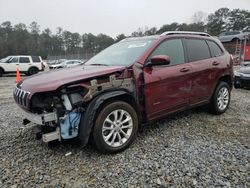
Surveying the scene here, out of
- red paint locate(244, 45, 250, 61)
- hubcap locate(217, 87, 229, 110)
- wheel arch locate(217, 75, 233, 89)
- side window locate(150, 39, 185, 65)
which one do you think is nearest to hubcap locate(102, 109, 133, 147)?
side window locate(150, 39, 185, 65)

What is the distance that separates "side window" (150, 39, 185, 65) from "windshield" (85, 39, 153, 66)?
0.21 m

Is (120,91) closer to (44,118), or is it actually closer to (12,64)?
(44,118)

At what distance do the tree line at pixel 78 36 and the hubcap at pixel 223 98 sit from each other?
37.0 meters

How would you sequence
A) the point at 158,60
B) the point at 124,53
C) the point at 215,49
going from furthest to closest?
the point at 215,49, the point at 124,53, the point at 158,60

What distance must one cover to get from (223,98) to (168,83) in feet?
6.85

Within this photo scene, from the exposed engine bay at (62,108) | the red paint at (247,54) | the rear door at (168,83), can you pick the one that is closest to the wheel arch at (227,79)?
the rear door at (168,83)

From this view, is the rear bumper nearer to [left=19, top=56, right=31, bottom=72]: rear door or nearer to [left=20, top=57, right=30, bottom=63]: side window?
[left=19, top=56, right=31, bottom=72]: rear door

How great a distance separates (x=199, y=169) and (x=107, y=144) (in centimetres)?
123

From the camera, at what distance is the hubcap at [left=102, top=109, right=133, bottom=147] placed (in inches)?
124

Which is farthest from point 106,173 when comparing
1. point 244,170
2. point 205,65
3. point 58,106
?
point 205,65

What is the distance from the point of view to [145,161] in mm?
3008

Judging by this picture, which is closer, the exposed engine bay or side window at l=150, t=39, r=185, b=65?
the exposed engine bay

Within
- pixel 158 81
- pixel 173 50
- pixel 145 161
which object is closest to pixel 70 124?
pixel 145 161

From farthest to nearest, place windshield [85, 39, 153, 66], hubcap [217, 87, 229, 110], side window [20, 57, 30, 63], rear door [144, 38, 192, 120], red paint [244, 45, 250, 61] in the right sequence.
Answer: red paint [244, 45, 250, 61]
side window [20, 57, 30, 63]
hubcap [217, 87, 229, 110]
windshield [85, 39, 153, 66]
rear door [144, 38, 192, 120]
